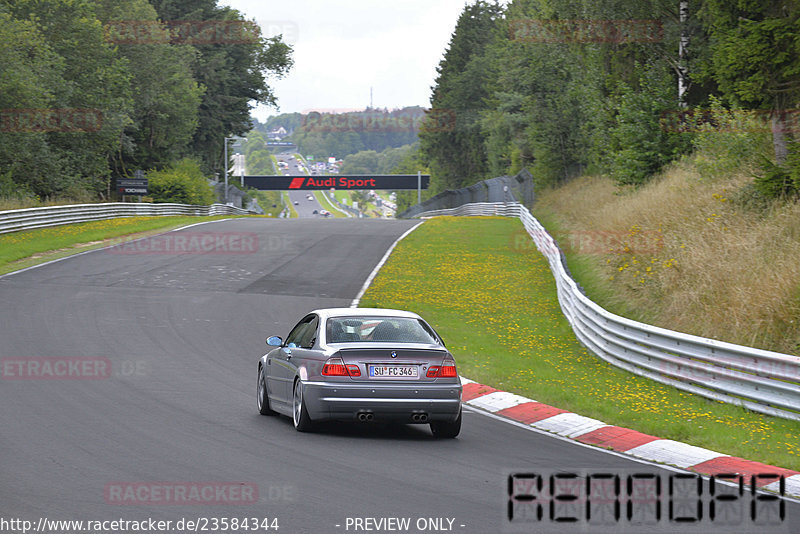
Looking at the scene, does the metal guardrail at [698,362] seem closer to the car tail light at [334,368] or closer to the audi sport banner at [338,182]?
→ the car tail light at [334,368]

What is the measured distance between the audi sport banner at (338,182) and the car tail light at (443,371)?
330ft

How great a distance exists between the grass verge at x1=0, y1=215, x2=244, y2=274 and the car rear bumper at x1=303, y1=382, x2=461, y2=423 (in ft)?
64.7

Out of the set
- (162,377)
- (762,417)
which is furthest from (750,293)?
(162,377)

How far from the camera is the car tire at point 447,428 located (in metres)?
10.0

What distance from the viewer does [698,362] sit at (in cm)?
1291

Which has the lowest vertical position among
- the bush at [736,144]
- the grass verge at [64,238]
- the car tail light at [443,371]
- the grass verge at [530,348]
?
the grass verge at [530,348]

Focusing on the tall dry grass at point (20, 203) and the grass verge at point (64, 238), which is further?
the tall dry grass at point (20, 203)

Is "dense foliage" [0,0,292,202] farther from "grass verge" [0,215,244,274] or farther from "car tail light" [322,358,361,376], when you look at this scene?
"car tail light" [322,358,361,376]

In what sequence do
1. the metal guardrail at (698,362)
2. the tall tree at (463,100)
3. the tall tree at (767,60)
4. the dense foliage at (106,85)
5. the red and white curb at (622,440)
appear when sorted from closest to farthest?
1. the red and white curb at (622,440)
2. the metal guardrail at (698,362)
3. the tall tree at (767,60)
4. the dense foliage at (106,85)
5. the tall tree at (463,100)

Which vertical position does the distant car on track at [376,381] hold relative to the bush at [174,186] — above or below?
below

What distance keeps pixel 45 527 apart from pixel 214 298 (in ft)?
55.9

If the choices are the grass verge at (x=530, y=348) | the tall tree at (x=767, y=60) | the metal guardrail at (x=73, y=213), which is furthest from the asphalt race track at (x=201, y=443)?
the metal guardrail at (x=73, y=213)

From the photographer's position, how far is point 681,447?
32.1ft

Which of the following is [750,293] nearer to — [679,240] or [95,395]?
[679,240]
